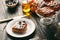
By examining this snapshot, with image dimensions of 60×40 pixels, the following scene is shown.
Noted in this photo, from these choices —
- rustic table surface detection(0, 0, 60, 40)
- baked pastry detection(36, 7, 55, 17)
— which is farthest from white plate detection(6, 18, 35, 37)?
baked pastry detection(36, 7, 55, 17)

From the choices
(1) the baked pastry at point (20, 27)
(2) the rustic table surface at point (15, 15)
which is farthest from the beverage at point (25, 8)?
(1) the baked pastry at point (20, 27)

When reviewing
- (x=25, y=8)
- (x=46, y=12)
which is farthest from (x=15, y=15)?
(x=46, y=12)

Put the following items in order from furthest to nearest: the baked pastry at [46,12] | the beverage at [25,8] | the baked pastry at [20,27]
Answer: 1. the beverage at [25,8]
2. the baked pastry at [20,27]
3. the baked pastry at [46,12]

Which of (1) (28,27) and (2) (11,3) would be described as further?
(2) (11,3)

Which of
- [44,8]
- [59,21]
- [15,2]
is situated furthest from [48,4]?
[15,2]

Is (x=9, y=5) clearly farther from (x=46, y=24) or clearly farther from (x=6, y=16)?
(x=46, y=24)

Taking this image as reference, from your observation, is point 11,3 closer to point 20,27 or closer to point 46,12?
point 20,27

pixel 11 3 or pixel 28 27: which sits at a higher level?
pixel 11 3

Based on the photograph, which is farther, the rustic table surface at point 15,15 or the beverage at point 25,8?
the beverage at point 25,8

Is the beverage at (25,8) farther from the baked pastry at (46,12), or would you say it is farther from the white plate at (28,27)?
the baked pastry at (46,12)
